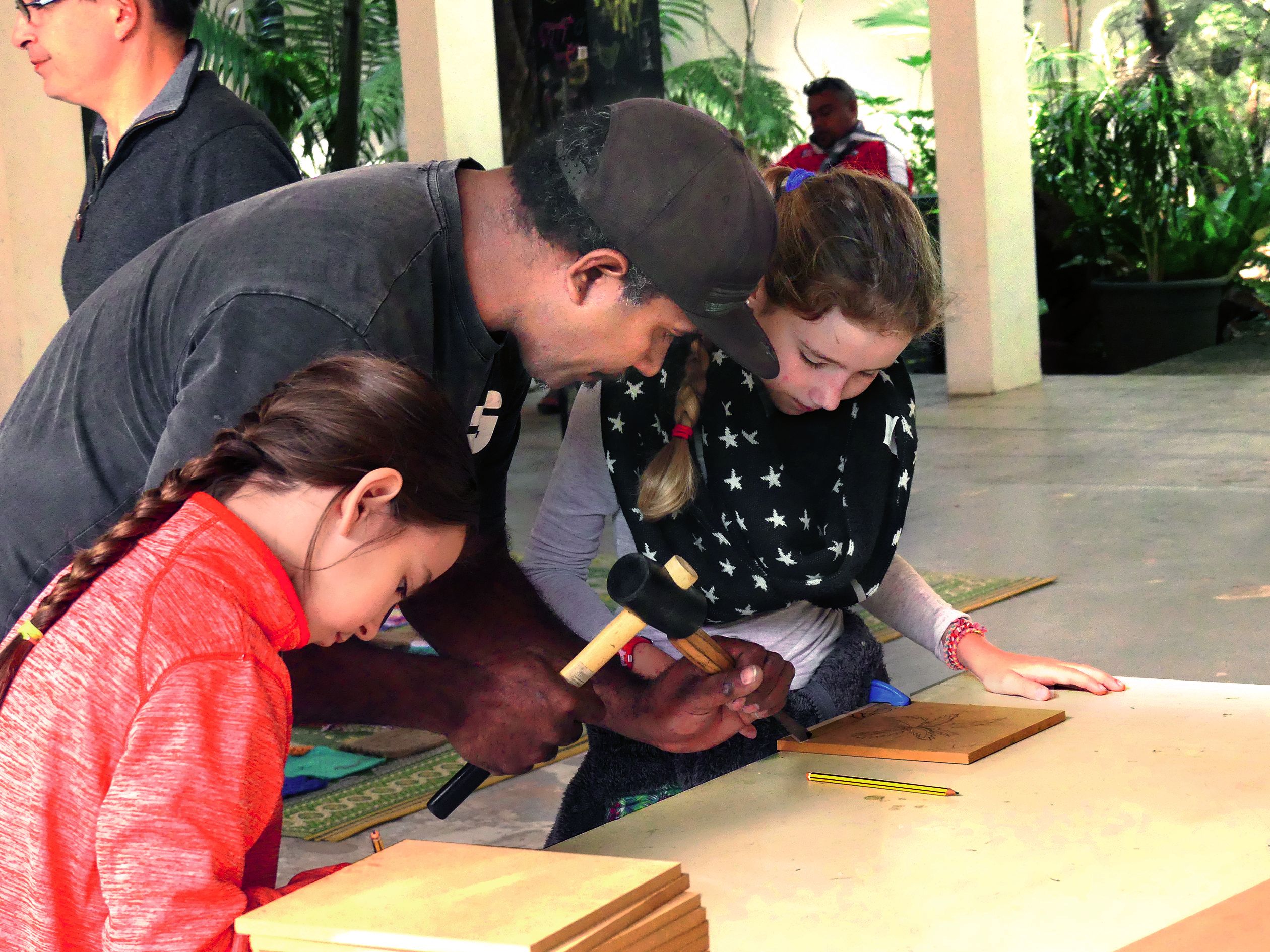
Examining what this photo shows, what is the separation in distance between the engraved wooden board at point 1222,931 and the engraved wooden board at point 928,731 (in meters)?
0.43

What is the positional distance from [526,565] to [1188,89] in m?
9.84

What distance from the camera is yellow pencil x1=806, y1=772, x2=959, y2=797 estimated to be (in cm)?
150

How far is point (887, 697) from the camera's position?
1877 mm

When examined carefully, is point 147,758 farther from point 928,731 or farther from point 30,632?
point 928,731

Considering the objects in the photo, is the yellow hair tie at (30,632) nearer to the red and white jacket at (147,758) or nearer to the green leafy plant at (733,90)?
the red and white jacket at (147,758)

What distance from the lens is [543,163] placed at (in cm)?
159

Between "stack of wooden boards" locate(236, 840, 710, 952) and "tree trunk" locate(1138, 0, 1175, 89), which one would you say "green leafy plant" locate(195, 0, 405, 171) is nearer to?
"tree trunk" locate(1138, 0, 1175, 89)

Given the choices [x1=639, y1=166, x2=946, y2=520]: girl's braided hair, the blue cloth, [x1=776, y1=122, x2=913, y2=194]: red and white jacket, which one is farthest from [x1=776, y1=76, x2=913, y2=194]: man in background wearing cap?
[x1=639, y1=166, x2=946, y2=520]: girl's braided hair

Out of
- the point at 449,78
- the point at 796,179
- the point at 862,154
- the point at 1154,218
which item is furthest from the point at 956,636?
the point at 1154,218

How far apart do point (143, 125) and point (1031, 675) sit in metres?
1.52

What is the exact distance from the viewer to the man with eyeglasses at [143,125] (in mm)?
2221

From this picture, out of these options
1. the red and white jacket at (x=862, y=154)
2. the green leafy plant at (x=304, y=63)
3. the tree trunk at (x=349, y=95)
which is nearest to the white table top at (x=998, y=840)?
the red and white jacket at (x=862, y=154)

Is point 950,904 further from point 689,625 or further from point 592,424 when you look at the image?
point 592,424

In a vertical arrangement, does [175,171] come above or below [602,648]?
above
